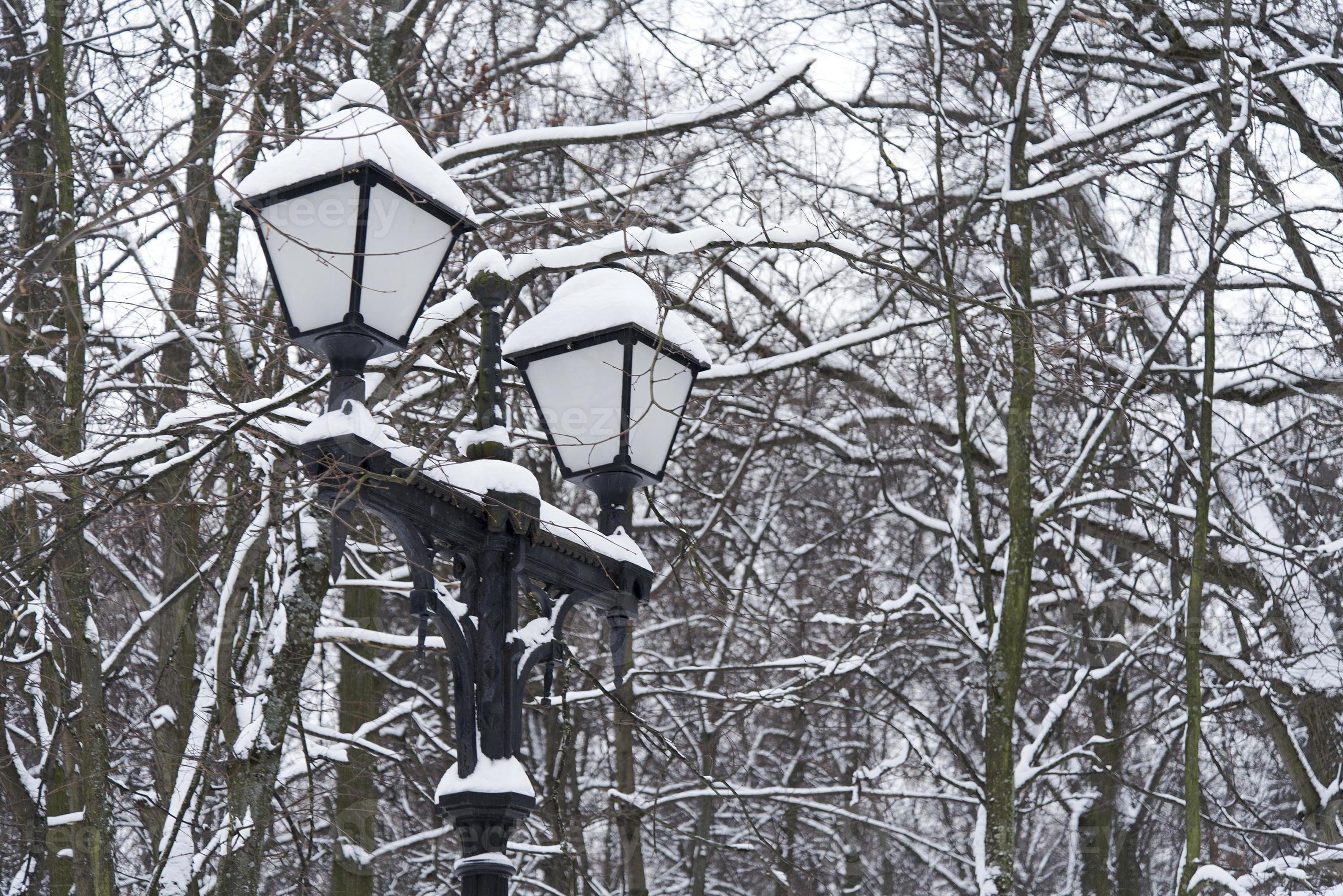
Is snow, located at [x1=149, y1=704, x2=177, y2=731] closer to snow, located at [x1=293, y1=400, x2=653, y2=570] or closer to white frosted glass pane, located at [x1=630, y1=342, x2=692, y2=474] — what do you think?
snow, located at [x1=293, y1=400, x2=653, y2=570]

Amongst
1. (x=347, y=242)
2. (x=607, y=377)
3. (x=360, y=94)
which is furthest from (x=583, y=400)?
(x=360, y=94)

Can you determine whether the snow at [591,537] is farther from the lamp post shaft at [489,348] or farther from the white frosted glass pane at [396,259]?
the white frosted glass pane at [396,259]

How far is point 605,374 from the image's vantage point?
360 cm

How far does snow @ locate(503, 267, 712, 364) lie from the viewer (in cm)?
355

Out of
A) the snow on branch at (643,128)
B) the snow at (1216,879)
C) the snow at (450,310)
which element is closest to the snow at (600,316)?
the snow at (450,310)

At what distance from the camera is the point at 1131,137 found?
7.75 m

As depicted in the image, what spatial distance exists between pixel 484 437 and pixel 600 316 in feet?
1.51

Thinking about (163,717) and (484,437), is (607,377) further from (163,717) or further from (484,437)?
(163,717)

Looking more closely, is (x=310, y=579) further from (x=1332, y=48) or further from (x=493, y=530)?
(x=1332, y=48)

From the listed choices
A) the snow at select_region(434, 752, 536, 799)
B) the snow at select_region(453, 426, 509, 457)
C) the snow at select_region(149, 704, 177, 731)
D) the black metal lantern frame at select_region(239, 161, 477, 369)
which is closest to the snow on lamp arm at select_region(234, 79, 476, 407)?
the black metal lantern frame at select_region(239, 161, 477, 369)

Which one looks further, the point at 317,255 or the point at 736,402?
the point at 736,402

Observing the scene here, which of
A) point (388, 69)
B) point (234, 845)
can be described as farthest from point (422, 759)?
point (388, 69)

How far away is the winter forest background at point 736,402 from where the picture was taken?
215 inches

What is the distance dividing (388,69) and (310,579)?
2.72 m
